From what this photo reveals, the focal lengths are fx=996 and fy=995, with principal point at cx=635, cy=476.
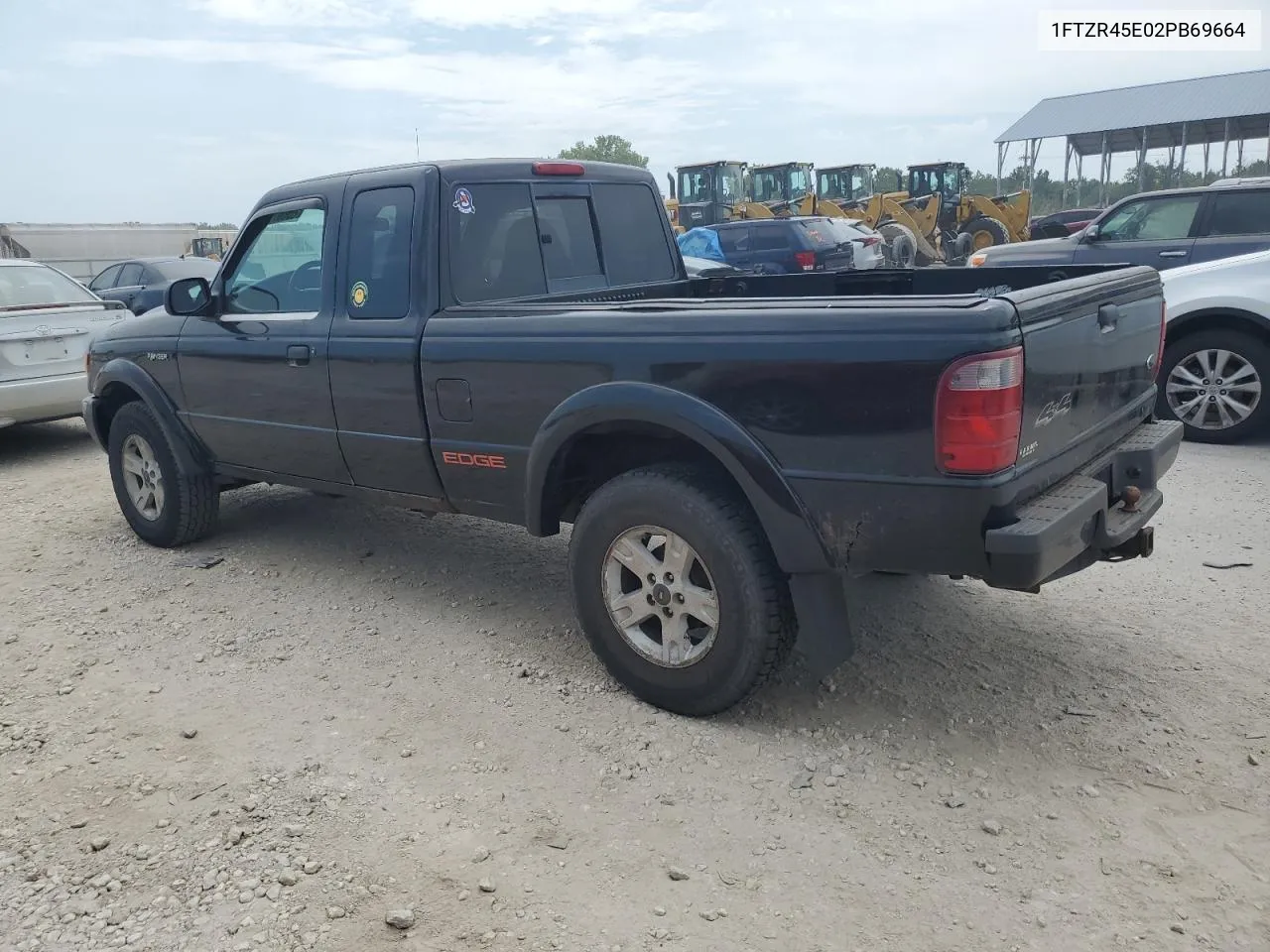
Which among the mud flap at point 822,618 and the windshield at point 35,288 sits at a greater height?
the windshield at point 35,288

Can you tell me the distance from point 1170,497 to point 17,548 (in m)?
6.77

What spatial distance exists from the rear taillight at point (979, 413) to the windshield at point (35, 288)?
27.0ft

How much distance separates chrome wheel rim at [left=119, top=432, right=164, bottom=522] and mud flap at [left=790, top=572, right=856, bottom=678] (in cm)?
394

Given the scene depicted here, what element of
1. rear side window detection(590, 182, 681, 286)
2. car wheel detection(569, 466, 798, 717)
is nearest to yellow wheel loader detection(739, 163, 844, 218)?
rear side window detection(590, 182, 681, 286)

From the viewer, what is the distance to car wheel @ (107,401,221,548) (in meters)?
5.44

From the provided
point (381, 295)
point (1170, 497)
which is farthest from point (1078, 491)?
point (1170, 497)

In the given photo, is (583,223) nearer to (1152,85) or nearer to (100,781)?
(100,781)

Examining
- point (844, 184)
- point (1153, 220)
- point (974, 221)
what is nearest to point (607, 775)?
point (1153, 220)

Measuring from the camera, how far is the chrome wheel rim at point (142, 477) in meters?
5.56

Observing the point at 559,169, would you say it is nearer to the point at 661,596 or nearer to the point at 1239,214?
the point at 661,596

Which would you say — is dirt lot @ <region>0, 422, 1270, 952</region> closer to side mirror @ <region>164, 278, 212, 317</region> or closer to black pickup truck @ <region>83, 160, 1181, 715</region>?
black pickup truck @ <region>83, 160, 1181, 715</region>

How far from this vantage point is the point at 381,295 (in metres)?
4.20

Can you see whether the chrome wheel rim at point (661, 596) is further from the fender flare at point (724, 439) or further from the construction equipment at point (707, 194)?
the construction equipment at point (707, 194)

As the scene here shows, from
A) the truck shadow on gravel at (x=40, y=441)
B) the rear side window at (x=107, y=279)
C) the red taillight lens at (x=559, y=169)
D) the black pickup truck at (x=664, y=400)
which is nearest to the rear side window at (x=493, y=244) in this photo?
the black pickup truck at (x=664, y=400)
